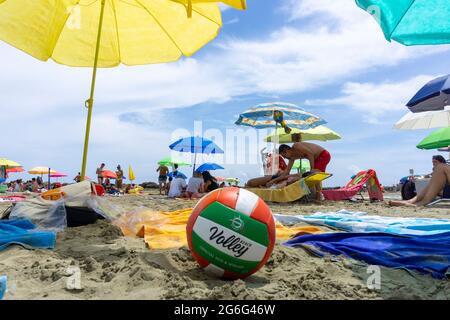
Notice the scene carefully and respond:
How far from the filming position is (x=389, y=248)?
9.76ft

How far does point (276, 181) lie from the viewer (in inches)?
366

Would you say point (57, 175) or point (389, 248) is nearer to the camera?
point (389, 248)

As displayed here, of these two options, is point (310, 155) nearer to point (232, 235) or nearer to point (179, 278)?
point (232, 235)

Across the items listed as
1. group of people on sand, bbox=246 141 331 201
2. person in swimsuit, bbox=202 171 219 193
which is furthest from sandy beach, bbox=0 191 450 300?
person in swimsuit, bbox=202 171 219 193

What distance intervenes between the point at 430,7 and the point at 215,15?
289 centimetres

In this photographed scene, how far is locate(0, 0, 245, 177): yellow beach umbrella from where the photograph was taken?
4.87 meters

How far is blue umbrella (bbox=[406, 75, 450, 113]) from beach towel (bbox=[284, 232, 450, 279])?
4.05ft

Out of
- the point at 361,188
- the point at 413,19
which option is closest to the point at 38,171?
the point at 361,188

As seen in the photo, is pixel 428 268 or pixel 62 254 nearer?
pixel 428 268

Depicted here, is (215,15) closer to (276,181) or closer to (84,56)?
(84,56)

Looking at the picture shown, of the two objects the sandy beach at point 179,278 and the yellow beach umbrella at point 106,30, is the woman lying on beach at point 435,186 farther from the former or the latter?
the sandy beach at point 179,278

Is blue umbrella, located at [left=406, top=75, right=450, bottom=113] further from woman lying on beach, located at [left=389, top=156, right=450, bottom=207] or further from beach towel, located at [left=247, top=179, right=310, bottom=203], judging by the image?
beach towel, located at [left=247, top=179, right=310, bottom=203]

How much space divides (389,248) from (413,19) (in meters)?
1.98
